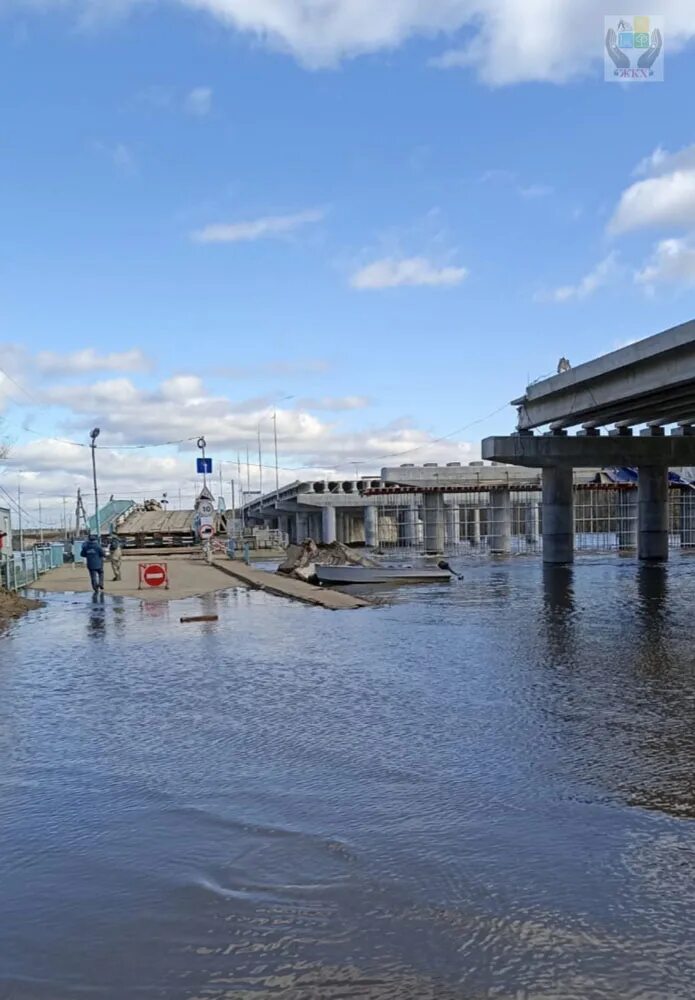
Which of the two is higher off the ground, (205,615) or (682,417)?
(682,417)

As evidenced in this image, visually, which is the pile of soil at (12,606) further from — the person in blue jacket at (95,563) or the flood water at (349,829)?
the flood water at (349,829)

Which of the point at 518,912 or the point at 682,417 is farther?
the point at 682,417

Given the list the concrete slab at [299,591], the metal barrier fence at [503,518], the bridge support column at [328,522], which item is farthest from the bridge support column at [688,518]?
the concrete slab at [299,591]

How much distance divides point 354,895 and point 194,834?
1.52 metres

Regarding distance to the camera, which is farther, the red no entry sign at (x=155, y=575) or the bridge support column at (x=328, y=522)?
the bridge support column at (x=328, y=522)

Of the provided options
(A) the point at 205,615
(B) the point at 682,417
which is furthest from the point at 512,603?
(B) the point at 682,417

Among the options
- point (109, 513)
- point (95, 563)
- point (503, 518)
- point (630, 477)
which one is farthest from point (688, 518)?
point (95, 563)

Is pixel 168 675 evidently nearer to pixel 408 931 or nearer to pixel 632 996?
pixel 408 931

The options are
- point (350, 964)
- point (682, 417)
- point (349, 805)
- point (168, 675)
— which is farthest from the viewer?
point (682, 417)

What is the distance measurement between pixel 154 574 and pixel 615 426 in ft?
94.0

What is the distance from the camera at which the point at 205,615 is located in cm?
2091

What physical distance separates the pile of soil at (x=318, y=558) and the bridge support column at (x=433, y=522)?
93.8 feet

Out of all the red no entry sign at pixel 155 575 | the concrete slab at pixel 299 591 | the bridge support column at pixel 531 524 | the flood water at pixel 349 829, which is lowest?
the flood water at pixel 349 829

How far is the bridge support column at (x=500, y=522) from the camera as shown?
212 ft
